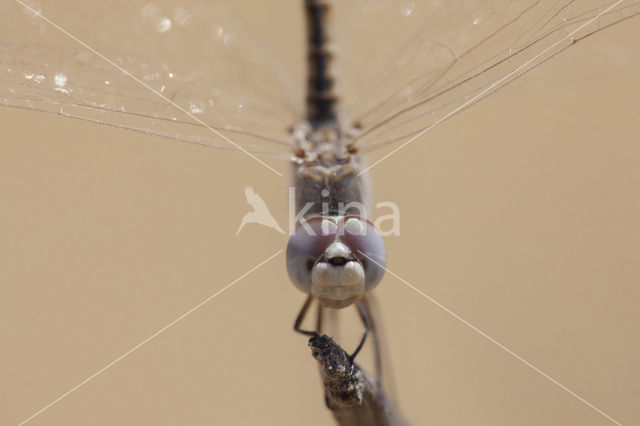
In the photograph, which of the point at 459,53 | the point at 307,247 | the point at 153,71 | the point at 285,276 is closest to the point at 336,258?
the point at 307,247

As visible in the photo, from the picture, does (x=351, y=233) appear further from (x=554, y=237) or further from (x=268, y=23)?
(x=268, y=23)

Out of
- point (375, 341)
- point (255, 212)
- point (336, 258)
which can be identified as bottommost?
point (375, 341)

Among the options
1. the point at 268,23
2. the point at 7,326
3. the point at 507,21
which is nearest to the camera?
the point at 507,21

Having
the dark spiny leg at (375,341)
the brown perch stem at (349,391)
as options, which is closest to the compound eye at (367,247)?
the dark spiny leg at (375,341)

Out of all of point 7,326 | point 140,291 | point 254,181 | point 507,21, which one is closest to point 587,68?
point 507,21

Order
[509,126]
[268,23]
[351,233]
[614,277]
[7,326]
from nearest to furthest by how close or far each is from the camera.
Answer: [351,233], [7,326], [614,277], [509,126], [268,23]

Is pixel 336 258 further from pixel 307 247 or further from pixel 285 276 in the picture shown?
pixel 285 276

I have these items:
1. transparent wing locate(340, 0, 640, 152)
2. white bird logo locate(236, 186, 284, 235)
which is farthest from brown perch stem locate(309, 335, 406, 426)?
white bird logo locate(236, 186, 284, 235)
